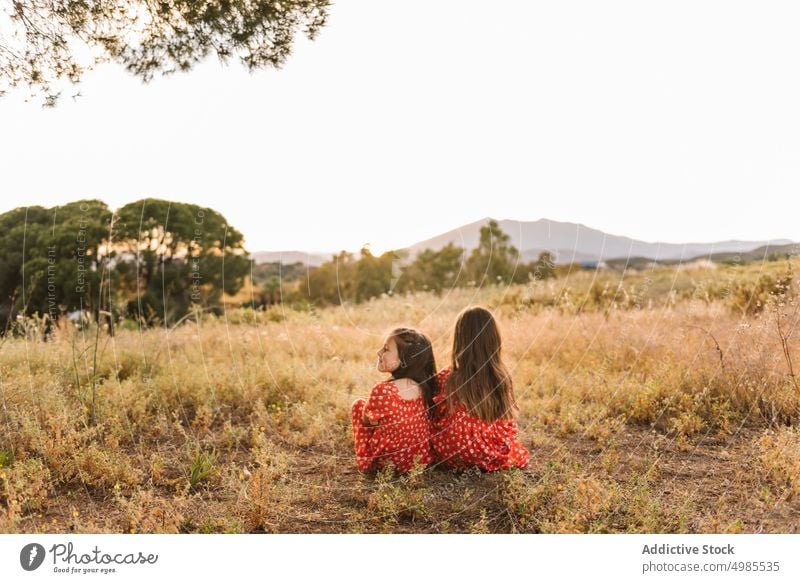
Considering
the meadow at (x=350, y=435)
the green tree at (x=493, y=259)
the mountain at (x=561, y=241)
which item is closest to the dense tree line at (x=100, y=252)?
the meadow at (x=350, y=435)

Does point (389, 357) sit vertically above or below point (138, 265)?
below

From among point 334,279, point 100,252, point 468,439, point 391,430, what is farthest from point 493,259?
point 391,430

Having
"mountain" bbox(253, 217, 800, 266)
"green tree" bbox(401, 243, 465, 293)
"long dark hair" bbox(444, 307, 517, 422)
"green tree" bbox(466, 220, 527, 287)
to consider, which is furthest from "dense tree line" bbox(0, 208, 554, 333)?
"green tree" bbox(466, 220, 527, 287)

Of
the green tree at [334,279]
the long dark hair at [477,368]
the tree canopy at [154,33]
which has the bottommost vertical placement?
the long dark hair at [477,368]

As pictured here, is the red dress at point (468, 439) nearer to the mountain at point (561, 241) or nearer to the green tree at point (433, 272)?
the mountain at point (561, 241)

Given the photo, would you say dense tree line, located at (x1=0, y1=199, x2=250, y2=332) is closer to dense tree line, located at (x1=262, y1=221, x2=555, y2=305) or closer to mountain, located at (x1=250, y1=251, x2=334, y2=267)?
mountain, located at (x1=250, y1=251, x2=334, y2=267)

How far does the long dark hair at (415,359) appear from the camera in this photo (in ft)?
11.0

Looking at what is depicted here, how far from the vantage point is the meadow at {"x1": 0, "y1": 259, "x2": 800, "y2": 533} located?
3.14 meters

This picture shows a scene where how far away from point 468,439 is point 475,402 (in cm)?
20

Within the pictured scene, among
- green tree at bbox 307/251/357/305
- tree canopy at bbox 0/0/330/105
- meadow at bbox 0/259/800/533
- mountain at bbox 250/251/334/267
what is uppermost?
tree canopy at bbox 0/0/330/105

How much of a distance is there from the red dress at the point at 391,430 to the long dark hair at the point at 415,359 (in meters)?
0.06

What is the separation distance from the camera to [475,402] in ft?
11.0

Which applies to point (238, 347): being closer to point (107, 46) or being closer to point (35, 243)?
point (35, 243)

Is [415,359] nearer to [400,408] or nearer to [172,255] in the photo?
[400,408]
